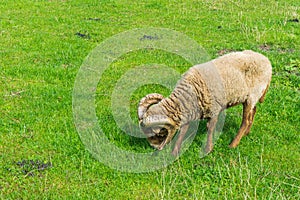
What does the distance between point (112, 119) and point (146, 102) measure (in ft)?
5.62

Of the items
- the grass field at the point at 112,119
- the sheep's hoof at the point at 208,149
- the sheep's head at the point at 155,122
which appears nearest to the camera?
the grass field at the point at 112,119

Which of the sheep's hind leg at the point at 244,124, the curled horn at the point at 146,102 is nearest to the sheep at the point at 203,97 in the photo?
the curled horn at the point at 146,102

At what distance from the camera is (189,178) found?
658 cm

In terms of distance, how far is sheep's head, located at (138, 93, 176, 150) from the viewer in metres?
6.66

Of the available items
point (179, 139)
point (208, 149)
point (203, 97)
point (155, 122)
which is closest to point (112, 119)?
point (179, 139)

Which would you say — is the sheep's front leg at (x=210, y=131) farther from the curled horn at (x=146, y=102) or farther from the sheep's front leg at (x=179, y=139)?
the curled horn at (x=146, y=102)

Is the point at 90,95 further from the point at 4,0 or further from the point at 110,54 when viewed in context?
the point at 4,0

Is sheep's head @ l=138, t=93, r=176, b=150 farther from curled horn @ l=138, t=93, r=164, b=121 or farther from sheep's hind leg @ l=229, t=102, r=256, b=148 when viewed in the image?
sheep's hind leg @ l=229, t=102, r=256, b=148

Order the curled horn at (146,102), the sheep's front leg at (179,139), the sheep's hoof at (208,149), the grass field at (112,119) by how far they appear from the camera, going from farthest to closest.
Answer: the sheep's hoof at (208,149) → the sheep's front leg at (179,139) → the curled horn at (146,102) → the grass field at (112,119)

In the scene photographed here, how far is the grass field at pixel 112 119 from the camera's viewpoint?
643cm

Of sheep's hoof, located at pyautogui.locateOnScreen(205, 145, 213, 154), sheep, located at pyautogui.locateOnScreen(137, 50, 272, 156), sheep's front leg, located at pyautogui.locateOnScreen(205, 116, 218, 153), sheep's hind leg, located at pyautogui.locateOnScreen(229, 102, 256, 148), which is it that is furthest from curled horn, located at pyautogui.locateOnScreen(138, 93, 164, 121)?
sheep's hind leg, located at pyautogui.locateOnScreen(229, 102, 256, 148)

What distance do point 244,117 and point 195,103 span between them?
119cm

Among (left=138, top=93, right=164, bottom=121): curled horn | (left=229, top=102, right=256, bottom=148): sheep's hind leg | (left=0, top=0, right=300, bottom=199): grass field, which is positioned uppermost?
(left=138, top=93, right=164, bottom=121): curled horn

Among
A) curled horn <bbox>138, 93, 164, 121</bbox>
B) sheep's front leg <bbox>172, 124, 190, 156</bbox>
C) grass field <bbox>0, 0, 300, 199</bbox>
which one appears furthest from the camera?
sheep's front leg <bbox>172, 124, 190, 156</bbox>
